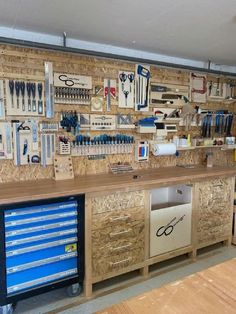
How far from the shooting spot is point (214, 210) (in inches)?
117

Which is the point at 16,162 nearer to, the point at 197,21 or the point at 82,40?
the point at 82,40

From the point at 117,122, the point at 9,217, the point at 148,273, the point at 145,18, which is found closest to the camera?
the point at 9,217

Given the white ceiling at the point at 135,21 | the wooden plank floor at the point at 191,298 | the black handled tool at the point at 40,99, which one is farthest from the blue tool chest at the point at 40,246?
the white ceiling at the point at 135,21

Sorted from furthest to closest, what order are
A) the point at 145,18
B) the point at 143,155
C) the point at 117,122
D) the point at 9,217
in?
the point at 143,155 < the point at 117,122 < the point at 145,18 < the point at 9,217

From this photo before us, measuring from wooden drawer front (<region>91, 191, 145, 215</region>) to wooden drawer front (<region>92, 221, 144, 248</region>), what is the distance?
A: 0.17m

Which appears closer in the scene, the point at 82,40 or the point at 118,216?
the point at 118,216

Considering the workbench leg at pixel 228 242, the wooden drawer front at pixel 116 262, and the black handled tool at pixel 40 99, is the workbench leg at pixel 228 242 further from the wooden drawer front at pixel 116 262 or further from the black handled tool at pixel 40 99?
the black handled tool at pixel 40 99

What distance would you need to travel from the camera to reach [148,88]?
302 cm

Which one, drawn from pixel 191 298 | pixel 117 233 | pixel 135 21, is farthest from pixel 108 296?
pixel 135 21

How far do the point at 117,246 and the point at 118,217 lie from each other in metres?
0.27

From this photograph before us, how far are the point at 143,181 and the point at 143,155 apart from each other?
0.70 m

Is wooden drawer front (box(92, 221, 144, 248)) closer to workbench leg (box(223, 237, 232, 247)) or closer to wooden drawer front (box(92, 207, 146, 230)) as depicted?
wooden drawer front (box(92, 207, 146, 230))

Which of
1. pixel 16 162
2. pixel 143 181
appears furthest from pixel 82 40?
pixel 143 181

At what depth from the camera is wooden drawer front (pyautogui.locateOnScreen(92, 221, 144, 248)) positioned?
7.23 ft
